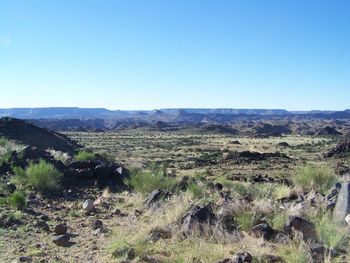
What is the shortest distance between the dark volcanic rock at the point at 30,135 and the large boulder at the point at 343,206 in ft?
78.1

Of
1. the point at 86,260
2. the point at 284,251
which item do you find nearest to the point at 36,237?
the point at 86,260

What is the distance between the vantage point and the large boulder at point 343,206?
954cm

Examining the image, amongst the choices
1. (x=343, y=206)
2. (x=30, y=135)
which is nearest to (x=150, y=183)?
(x=343, y=206)

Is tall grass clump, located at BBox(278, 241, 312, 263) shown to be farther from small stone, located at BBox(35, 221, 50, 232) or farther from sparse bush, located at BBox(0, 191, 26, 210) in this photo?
sparse bush, located at BBox(0, 191, 26, 210)

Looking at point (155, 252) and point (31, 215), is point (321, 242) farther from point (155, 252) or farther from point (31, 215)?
point (31, 215)

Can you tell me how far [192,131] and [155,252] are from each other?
113681mm

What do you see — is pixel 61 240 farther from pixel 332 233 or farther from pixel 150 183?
pixel 150 183

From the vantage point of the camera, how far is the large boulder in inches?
376

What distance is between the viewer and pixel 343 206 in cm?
975

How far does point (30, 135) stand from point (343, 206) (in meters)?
28.7

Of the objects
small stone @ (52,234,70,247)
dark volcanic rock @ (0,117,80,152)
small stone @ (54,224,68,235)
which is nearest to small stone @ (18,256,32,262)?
small stone @ (52,234,70,247)

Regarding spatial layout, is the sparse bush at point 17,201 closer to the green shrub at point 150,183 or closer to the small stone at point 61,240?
the small stone at point 61,240

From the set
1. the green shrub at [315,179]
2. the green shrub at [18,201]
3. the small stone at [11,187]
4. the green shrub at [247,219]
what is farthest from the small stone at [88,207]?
the green shrub at [315,179]

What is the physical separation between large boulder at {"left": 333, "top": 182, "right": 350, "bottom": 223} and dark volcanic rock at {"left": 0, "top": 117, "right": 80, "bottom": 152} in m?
23.8
